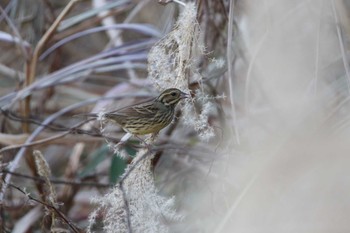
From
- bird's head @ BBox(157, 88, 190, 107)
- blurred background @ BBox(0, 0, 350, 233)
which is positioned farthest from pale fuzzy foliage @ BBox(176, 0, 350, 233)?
bird's head @ BBox(157, 88, 190, 107)

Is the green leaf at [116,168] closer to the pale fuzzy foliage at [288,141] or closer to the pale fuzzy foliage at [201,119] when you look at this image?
the pale fuzzy foliage at [288,141]

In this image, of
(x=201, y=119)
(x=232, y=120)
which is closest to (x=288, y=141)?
(x=201, y=119)

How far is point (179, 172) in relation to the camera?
232 centimetres

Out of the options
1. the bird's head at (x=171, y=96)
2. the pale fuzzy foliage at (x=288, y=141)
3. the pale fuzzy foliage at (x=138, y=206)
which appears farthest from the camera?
the bird's head at (x=171, y=96)

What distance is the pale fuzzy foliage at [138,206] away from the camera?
1.38 meters

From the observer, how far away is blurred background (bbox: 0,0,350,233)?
1136mm

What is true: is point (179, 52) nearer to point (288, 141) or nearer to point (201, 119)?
point (201, 119)

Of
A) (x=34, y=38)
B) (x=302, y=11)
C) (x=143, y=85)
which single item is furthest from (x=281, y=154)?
(x=34, y=38)

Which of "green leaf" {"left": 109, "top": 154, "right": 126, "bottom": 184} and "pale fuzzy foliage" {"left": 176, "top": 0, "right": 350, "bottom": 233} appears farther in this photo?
"green leaf" {"left": 109, "top": 154, "right": 126, "bottom": 184}

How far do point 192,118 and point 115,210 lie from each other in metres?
0.27

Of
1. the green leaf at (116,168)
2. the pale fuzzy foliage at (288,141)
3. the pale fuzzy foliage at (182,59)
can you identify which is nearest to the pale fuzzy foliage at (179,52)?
the pale fuzzy foliage at (182,59)

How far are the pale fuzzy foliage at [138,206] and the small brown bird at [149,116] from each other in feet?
0.53

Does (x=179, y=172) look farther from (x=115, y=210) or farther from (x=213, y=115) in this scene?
(x=115, y=210)

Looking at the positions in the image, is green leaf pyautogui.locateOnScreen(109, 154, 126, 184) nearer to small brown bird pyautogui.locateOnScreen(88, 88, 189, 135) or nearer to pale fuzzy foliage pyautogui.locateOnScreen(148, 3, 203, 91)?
small brown bird pyautogui.locateOnScreen(88, 88, 189, 135)
